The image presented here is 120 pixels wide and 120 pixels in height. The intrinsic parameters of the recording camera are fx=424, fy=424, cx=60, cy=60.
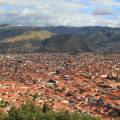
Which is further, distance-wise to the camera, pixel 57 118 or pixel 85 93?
pixel 85 93

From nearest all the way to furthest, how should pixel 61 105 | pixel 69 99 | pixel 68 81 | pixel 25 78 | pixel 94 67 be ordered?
pixel 61 105
pixel 69 99
pixel 68 81
pixel 25 78
pixel 94 67

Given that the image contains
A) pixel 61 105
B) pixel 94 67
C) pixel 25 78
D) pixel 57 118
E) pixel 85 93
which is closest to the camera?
pixel 57 118

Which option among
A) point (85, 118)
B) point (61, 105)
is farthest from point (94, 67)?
point (85, 118)

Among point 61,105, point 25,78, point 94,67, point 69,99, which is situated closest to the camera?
point 61,105

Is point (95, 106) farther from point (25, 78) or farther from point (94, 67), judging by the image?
point (94, 67)

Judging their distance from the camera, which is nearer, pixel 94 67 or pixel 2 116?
pixel 2 116

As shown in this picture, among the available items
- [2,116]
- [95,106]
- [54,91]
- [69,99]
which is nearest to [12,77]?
[54,91]

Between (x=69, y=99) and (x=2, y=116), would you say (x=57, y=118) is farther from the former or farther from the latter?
(x=69, y=99)

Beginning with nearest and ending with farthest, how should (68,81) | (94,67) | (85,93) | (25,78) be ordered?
(85,93) < (68,81) < (25,78) < (94,67)
